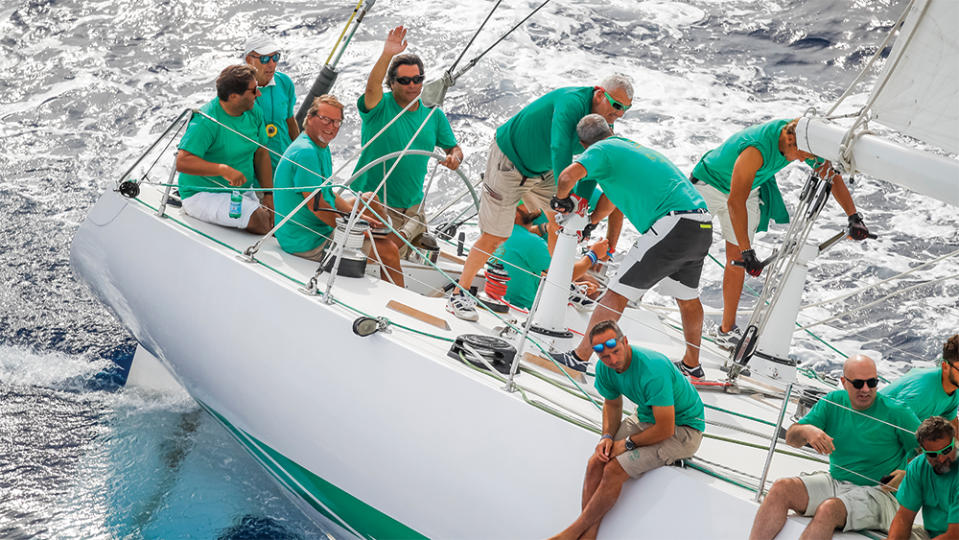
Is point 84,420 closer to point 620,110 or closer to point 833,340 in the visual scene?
point 620,110

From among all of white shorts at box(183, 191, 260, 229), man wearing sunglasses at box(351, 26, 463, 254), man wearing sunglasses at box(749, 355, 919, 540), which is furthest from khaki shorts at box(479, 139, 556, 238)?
man wearing sunglasses at box(749, 355, 919, 540)

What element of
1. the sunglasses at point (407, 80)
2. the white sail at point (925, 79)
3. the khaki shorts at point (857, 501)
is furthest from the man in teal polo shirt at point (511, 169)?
the khaki shorts at point (857, 501)

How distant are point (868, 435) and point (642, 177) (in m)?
1.27

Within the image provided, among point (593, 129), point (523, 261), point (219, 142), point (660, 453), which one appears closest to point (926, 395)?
point (660, 453)

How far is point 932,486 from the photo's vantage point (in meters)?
2.59

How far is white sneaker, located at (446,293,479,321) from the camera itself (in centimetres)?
422

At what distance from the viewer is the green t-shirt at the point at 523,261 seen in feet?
15.9

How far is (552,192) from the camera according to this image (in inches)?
184

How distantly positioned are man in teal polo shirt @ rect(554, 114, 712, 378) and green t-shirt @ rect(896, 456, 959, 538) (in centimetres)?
113

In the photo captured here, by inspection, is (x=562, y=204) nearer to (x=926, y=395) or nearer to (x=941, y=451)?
(x=926, y=395)

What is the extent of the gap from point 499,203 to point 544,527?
171 centimetres

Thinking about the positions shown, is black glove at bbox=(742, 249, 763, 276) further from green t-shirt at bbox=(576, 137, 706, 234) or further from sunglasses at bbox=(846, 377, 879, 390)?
sunglasses at bbox=(846, 377, 879, 390)

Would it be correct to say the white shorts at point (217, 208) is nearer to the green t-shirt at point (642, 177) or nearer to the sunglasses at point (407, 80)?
the sunglasses at point (407, 80)

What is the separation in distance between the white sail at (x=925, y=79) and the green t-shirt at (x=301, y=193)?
237 cm
